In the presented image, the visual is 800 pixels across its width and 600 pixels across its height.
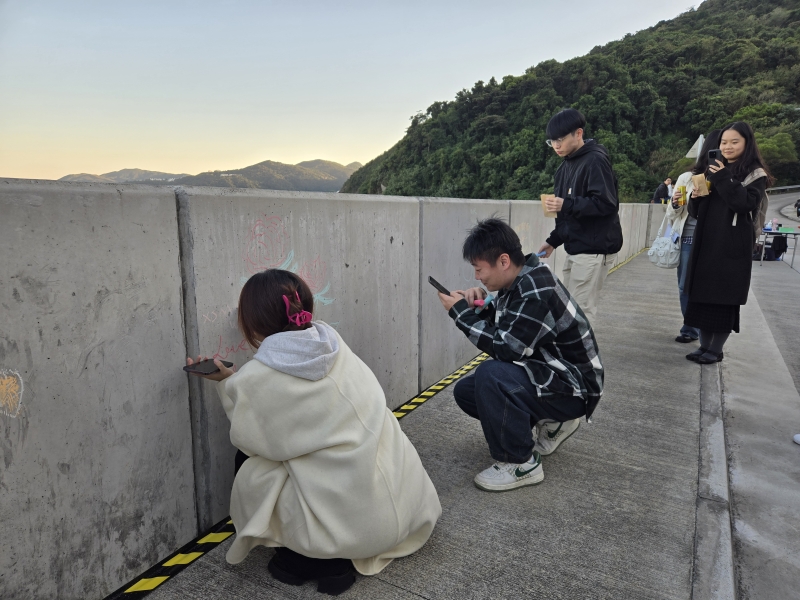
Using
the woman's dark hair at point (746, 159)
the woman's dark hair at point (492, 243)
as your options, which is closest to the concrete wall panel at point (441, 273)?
the woman's dark hair at point (492, 243)

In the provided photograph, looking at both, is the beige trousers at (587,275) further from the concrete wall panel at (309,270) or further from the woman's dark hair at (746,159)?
the concrete wall panel at (309,270)

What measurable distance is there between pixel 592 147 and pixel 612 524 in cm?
266

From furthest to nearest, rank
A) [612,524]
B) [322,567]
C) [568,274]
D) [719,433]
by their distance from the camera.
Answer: [568,274] < [719,433] < [612,524] < [322,567]

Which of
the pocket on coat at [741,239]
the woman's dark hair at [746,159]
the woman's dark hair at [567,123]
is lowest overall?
the pocket on coat at [741,239]

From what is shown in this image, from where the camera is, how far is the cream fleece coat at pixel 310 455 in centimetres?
180

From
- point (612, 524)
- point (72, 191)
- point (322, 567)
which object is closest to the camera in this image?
point (72, 191)

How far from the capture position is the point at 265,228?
95.5 inches

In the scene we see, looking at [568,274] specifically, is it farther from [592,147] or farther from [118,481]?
[118,481]

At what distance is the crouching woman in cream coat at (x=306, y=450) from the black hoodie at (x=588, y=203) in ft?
8.30

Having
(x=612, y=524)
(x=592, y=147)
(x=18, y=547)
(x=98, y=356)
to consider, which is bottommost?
(x=612, y=524)

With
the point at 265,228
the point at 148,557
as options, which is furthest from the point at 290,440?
the point at 265,228

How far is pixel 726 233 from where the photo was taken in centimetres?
415

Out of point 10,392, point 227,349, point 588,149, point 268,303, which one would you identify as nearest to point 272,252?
point 227,349

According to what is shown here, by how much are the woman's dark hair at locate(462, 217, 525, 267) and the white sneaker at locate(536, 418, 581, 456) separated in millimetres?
1016
